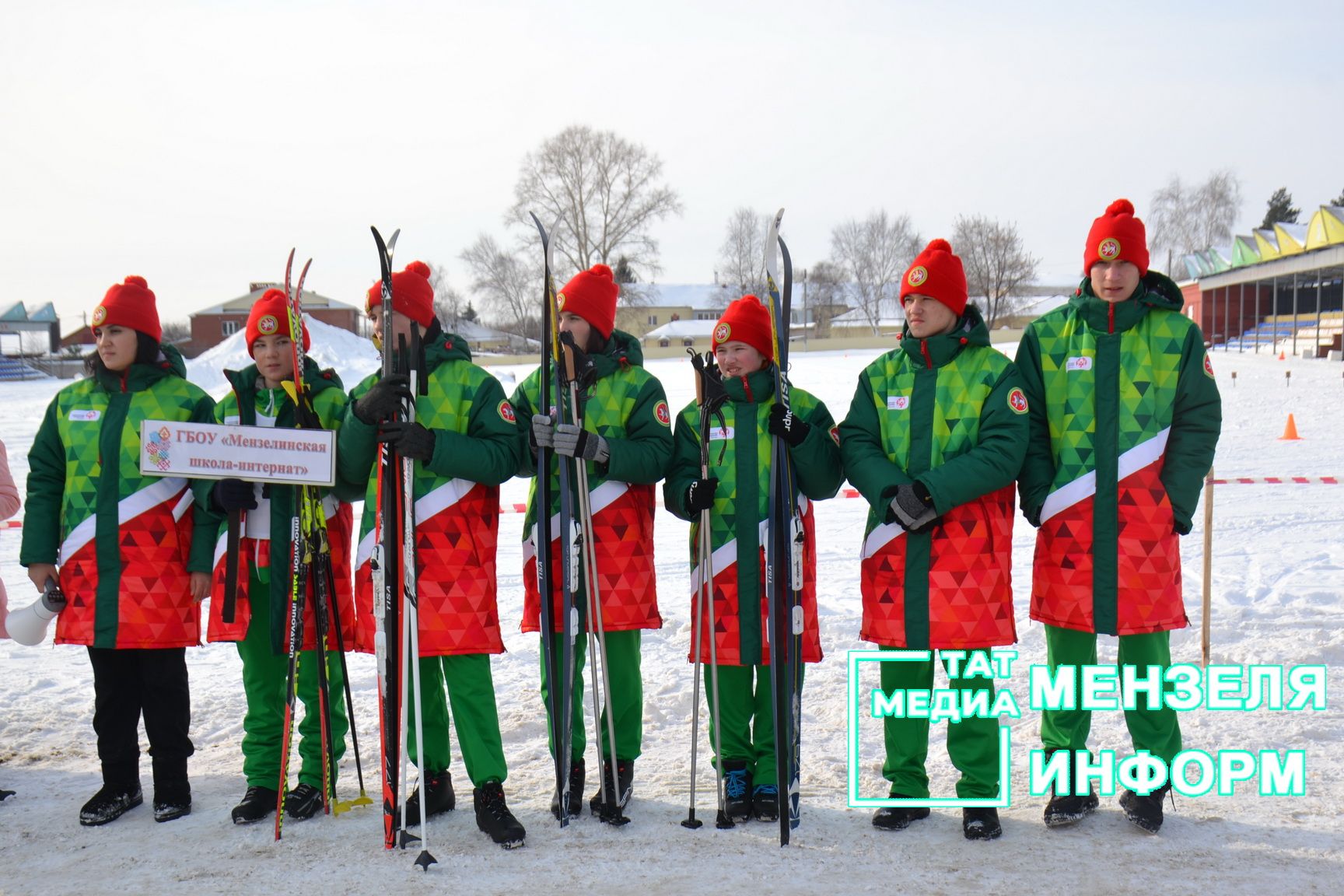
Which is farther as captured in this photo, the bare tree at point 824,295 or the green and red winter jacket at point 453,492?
the bare tree at point 824,295

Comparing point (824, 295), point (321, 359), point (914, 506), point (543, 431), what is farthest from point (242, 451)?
point (824, 295)

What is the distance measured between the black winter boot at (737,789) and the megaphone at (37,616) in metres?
2.42

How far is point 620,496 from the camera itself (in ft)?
12.2

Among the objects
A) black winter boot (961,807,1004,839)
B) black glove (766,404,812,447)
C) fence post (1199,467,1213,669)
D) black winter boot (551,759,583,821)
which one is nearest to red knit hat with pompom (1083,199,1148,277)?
black glove (766,404,812,447)

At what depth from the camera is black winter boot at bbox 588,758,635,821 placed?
3.54m

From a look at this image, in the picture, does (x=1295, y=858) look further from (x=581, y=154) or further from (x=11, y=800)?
(x=581, y=154)

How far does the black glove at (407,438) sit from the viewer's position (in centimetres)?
334

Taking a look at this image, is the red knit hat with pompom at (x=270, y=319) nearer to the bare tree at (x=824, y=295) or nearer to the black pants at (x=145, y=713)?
the black pants at (x=145, y=713)

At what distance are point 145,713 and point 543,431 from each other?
69.3 inches

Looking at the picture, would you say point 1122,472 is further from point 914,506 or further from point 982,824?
point 982,824

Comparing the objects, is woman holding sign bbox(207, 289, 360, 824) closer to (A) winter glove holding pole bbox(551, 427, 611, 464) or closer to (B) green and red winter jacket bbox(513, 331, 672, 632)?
(B) green and red winter jacket bbox(513, 331, 672, 632)

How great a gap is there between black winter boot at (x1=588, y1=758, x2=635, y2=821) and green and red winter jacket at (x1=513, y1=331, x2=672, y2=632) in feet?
1.56

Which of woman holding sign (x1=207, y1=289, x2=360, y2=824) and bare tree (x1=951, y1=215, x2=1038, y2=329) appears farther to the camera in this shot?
bare tree (x1=951, y1=215, x2=1038, y2=329)

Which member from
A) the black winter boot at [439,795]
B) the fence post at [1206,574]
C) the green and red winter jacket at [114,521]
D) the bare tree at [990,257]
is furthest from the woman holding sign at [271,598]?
the bare tree at [990,257]
